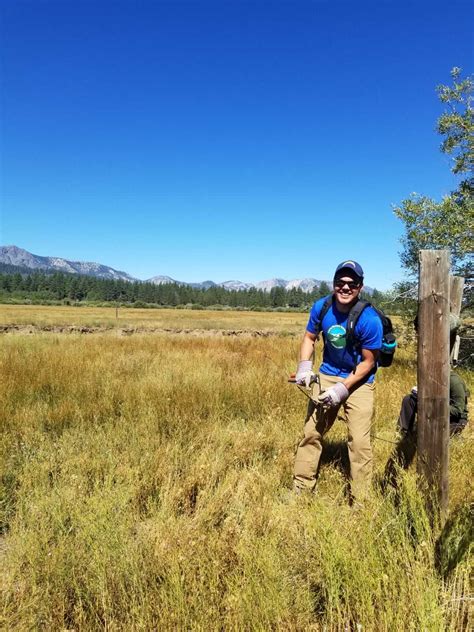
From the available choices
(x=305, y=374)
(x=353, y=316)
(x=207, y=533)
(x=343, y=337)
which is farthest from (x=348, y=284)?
(x=207, y=533)

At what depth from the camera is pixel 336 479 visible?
349cm

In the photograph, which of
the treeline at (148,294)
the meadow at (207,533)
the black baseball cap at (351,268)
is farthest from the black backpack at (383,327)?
the treeline at (148,294)

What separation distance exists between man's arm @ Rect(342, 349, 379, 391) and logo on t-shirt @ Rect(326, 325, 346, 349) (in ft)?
0.64

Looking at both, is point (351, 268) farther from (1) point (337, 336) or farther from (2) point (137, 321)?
(2) point (137, 321)

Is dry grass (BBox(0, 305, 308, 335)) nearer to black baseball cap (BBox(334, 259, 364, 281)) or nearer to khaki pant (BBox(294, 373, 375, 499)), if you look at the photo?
khaki pant (BBox(294, 373, 375, 499))

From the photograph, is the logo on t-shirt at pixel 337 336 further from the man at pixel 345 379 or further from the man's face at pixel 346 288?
the man's face at pixel 346 288

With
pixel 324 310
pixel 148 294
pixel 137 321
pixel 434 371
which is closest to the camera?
pixel 434 371

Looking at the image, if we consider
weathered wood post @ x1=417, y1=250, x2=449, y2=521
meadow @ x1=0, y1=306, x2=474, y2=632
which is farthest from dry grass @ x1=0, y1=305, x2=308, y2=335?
weathered wood post @ x1=417, y1=250, x2=449, y2=521

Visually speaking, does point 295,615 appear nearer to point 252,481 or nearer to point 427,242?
point 252,481

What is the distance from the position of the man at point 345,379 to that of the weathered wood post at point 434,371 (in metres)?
0.53

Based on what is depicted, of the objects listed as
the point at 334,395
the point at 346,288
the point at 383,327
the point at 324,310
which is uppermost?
the point at 346,288

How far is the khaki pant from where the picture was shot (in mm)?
3154

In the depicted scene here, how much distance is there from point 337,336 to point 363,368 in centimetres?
34

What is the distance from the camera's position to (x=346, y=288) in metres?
3.20
